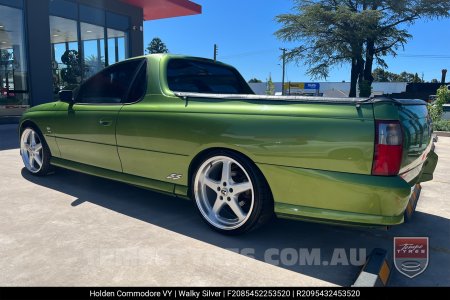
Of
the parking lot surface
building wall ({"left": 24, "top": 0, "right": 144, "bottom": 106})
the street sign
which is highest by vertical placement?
the street sign

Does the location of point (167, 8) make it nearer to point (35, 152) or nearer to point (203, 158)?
point (35, 152)

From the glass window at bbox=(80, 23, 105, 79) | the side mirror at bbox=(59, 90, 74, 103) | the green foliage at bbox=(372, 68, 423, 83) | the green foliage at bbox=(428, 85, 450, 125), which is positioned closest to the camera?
the side mirror at bbox=(59, 90, 74, 103)

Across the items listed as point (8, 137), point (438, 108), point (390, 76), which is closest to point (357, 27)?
point (438, 108)

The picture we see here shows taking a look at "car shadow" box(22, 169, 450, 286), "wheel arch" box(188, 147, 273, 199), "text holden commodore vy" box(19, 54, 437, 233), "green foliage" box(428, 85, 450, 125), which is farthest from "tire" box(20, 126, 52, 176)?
"green foliage" box(428, 85, 450, 125)

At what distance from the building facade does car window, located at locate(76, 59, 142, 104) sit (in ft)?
22.2

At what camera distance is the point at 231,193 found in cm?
306

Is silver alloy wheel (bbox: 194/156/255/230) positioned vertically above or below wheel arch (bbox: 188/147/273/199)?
below

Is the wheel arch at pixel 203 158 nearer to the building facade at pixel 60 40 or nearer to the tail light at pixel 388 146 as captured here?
the tail light at pixel 388 146

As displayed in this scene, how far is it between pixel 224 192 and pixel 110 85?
6.51 feet

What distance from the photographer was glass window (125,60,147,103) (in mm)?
3699

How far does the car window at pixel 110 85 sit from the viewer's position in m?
3.91

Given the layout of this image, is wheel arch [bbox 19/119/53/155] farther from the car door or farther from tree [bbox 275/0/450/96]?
tree [bbox 275/0/450/96]

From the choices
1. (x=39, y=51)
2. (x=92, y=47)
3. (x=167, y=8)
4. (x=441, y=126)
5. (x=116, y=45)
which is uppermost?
(x=167, y=8)

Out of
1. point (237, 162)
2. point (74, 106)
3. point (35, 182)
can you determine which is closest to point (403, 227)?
point (237, 162)
